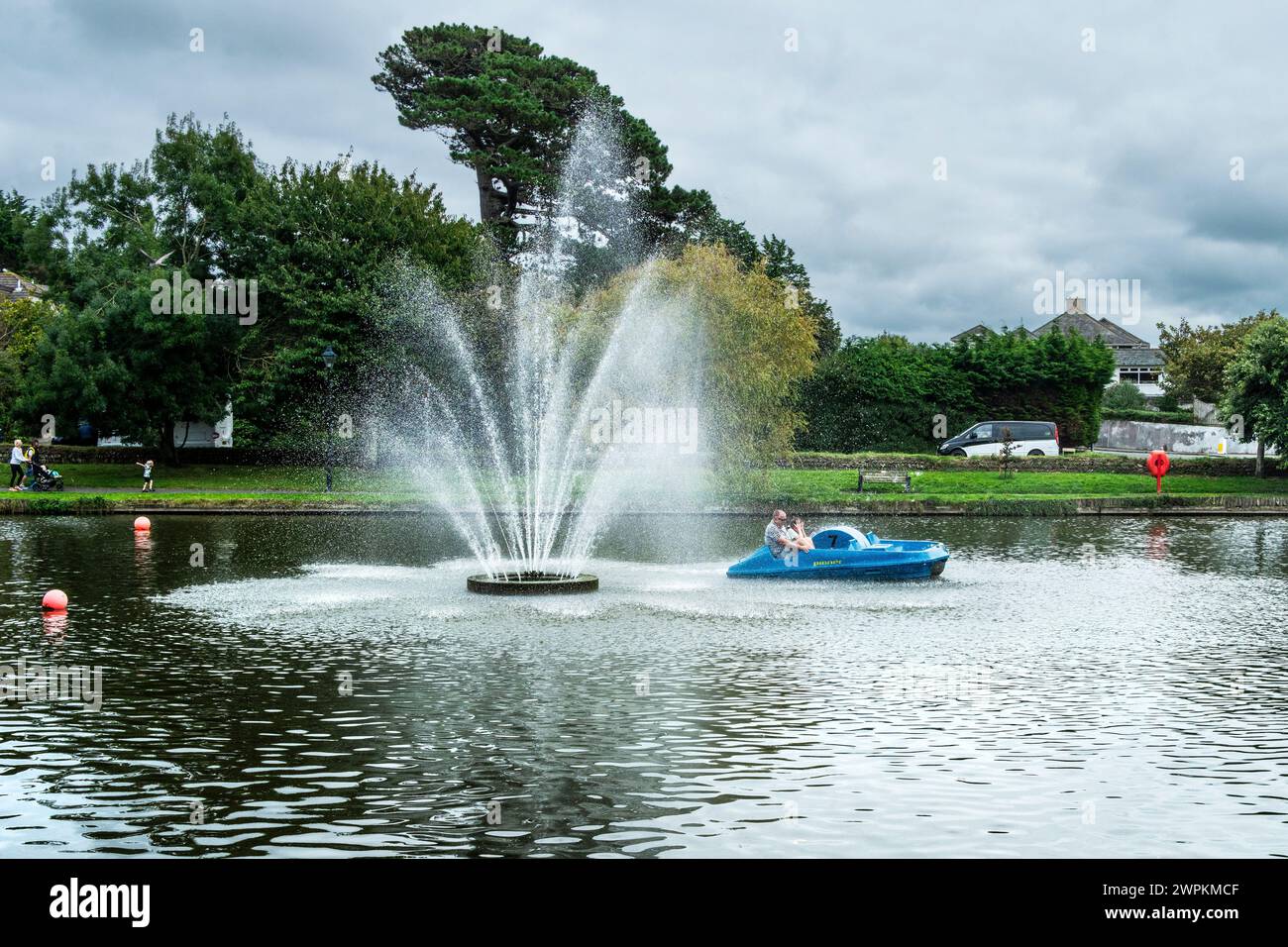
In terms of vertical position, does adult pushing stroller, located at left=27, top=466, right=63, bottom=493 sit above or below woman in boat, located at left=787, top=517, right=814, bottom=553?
above

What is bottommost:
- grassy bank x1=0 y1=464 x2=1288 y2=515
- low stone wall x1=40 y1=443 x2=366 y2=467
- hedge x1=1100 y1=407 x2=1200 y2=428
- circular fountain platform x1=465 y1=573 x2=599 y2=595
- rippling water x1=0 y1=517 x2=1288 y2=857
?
rippling water x1=0 y1=517 x2=1288 y2=857

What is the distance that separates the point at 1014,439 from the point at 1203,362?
100 ft

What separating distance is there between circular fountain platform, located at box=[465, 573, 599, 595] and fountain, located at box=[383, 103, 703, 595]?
1098cm

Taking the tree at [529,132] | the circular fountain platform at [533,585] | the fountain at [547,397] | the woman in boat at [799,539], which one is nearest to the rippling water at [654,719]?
the circular fountain platform at [533,585]

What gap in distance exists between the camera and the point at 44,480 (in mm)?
47875

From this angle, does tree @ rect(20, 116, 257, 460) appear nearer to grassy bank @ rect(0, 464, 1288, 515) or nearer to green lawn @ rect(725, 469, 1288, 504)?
grassy bank @ rect(0, 464, 1288, 515)

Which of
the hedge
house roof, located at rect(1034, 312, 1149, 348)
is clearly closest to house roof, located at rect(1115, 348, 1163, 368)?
house roof, located at rect(1034, 312, 1149, 348)

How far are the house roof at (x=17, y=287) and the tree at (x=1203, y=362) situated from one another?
2815 inches

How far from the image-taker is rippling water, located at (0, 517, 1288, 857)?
9469 mm

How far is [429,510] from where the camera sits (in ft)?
147

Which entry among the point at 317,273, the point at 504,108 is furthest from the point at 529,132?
the point at 317,273

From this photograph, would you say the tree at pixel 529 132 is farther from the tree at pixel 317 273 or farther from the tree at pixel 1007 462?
the tree at pixel 1007 462

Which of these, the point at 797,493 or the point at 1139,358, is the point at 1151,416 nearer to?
the point at 797,493
